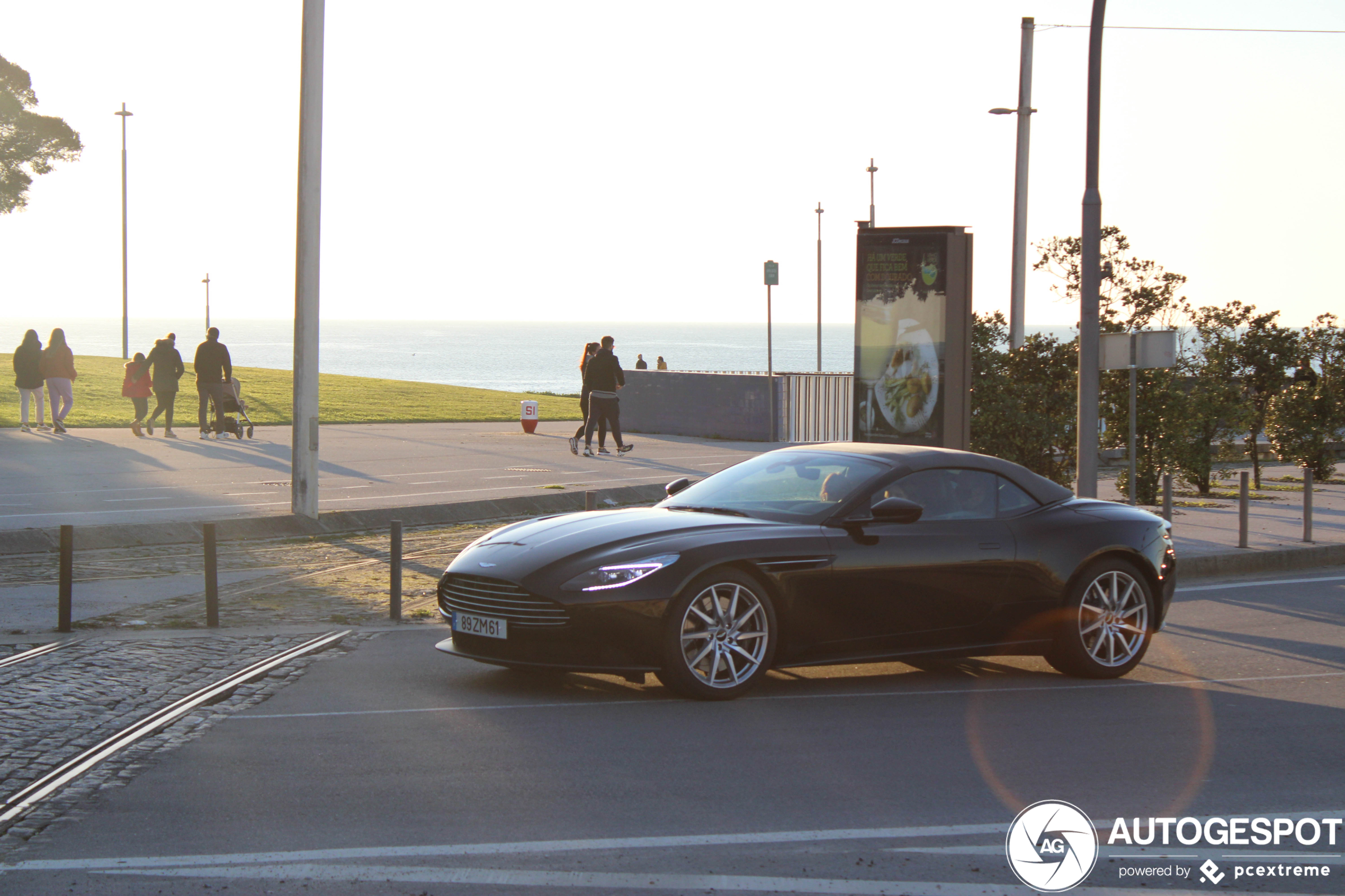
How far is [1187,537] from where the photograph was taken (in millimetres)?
14805

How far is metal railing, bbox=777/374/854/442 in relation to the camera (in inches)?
1091

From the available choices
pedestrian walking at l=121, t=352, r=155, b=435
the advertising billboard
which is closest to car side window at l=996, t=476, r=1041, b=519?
the advertising billboard

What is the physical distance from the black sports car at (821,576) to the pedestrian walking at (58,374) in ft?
59.9

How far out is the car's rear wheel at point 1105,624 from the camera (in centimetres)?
816

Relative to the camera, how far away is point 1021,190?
19.7 m

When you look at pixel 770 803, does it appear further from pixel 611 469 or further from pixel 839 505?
pixel 611 469

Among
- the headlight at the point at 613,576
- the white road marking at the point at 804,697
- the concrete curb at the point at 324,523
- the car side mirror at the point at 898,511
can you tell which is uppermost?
the car side mirror at the point at 898,511

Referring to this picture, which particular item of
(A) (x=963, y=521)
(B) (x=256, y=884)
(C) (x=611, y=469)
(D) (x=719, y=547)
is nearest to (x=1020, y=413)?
(C) (x=611, y=469)

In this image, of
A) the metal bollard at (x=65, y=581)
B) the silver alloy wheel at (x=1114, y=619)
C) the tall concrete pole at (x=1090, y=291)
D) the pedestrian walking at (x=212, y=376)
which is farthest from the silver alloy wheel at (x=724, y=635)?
the pedestrian walking at (x=212, y=376)

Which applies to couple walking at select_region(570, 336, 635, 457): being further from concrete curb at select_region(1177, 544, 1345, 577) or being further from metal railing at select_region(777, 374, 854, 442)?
concrete curb at select_region(1177, 544, 1345, 577)

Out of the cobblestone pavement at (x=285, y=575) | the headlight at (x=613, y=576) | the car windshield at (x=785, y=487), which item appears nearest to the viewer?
the headlight at (x=613, y=576)

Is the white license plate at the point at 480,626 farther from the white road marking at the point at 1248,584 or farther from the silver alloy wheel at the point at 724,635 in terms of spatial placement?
the white road marking at the point at 1248,584

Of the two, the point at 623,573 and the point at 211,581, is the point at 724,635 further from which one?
the point at 211,581

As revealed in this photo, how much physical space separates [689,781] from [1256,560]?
9.75m
